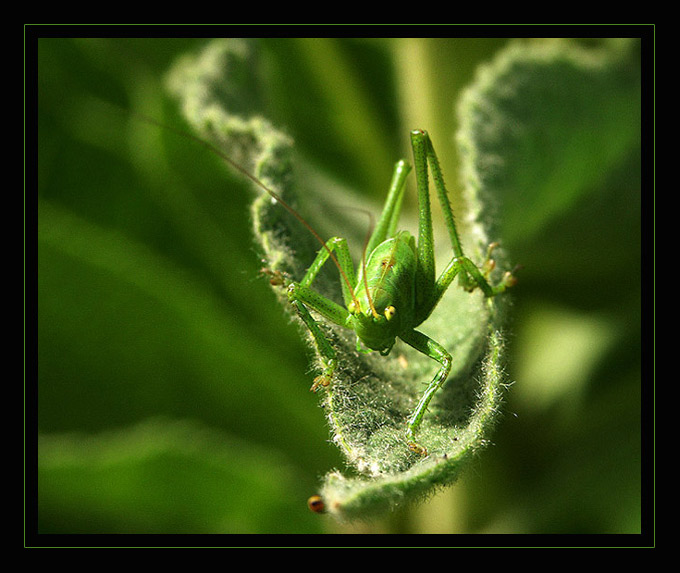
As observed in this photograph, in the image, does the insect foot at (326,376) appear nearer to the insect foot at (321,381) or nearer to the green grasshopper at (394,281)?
the insect foot at (321,381)

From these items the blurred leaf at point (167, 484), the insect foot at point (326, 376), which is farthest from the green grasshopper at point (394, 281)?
the blurred leaf at point (167, 484)

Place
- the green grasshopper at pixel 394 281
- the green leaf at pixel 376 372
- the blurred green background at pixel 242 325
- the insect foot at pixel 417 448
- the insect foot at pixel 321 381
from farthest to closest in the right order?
the blurred green background at pixel 242 325 → the green grasshopper at pixel 394 281 → the insect foot at pixel 321 381 → the insect foot at pixel 417 448 → the green leaf at pixel 376 372

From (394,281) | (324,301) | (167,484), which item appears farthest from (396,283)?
(167,484)

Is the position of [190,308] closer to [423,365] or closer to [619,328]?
[423,365]

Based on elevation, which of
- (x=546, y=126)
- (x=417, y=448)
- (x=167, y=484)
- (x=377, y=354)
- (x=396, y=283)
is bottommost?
(x=417, y=448)

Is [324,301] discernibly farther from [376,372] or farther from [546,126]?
[546,126]

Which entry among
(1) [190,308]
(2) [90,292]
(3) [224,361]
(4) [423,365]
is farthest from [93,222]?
(4) [423,365]

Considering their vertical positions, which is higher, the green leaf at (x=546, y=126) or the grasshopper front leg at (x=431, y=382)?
the green leaf at (x=546, y=126)
